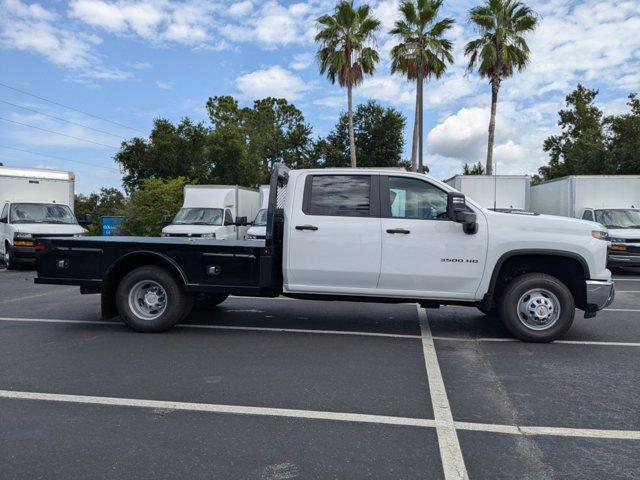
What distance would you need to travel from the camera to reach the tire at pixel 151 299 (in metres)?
7.11

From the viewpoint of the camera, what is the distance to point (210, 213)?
1933cm

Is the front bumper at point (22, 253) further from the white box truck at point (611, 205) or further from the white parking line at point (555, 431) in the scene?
the white box truck at point (611, 205)

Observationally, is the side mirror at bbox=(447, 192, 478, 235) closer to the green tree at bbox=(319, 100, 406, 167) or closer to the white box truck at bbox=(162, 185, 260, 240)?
the white box truck at bbox=(162, 185, 260, 240)

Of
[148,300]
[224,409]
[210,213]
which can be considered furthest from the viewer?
[210,213]

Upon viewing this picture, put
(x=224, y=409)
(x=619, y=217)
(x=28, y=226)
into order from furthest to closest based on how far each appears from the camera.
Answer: (x=619, y=217) → (x=28, y=226) → (x=224, y=409)

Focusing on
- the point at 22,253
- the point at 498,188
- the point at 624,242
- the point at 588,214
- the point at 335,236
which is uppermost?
the point at 498,188

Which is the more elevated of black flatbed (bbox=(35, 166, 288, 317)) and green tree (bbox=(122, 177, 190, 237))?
green tree (bbox=(122, 177, 190, 237))

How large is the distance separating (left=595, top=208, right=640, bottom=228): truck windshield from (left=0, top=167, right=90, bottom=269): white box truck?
592 inches

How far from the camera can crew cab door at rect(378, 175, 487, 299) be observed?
662 centimetres

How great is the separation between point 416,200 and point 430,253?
2.23ft

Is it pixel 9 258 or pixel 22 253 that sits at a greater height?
pixel 22 253

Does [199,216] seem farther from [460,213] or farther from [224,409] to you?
[224,409]

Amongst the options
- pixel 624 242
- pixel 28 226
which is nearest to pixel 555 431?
pixel 624 242

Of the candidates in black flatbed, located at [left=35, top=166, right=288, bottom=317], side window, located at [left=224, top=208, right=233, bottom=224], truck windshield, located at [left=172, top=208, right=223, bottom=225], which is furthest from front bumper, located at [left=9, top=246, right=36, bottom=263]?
black flatbed, located at [left=35, top=166, right=288, bottom=317]
